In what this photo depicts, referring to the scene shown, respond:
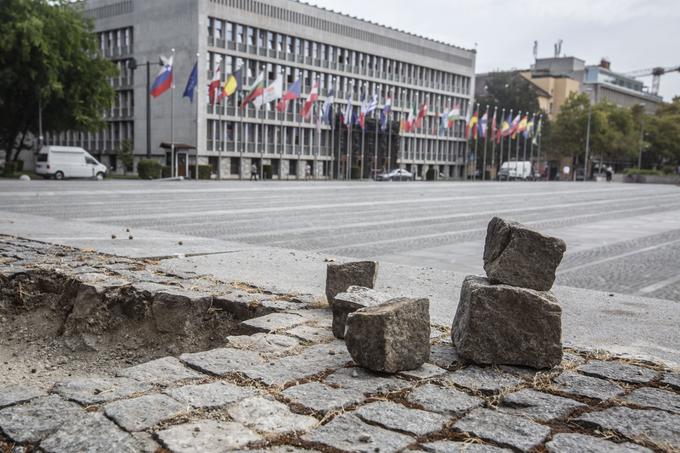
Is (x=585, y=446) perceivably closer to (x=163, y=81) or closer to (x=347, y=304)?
(x=347, y=304)

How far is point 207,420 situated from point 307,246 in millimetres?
7911

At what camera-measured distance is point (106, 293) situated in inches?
225

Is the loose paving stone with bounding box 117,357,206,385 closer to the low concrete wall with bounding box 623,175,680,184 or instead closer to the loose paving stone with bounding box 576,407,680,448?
the loose paving stone with bounding box 576,407,680,448

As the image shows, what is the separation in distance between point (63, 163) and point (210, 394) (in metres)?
43.5

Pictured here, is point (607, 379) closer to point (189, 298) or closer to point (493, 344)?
point (493, 344)

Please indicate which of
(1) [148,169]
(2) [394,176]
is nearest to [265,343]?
(1) [148,169]

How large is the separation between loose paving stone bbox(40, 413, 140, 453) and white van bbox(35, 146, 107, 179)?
43.3 metres

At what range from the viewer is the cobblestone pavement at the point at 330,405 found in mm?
2768

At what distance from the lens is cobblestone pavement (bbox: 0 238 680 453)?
277 cm

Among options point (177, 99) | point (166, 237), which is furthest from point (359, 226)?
point (177, 99)

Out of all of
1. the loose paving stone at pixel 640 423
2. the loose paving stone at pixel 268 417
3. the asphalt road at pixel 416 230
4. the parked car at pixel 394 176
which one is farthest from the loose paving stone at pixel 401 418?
the parked car at pixel 394 176

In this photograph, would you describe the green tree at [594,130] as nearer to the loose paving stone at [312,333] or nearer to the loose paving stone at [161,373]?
the loose paving stone at [312,333]

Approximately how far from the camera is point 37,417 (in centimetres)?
292

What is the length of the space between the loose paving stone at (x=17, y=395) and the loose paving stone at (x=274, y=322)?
5.33 ft
